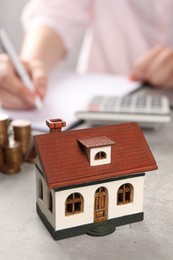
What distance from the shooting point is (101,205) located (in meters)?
0.52

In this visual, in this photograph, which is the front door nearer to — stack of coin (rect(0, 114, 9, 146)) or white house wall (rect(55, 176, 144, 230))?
white house wall (rect(55, 176, 144, 230))

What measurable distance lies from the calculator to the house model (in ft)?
0.97

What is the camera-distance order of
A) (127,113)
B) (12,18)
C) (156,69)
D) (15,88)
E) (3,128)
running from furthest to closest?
(12,18), (156,69), (15,88), (127,113), (3,128)

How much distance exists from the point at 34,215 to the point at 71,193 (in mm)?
92

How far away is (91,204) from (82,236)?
0.13ft

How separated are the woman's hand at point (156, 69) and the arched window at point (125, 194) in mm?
613

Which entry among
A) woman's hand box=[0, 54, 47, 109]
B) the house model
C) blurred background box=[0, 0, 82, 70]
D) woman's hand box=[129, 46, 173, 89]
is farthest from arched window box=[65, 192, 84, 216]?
blurred background box=[0, 0, 82, 70]

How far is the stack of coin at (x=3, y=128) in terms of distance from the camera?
2.16 ft

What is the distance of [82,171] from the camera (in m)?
0.49

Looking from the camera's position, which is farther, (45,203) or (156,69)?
(156,69)

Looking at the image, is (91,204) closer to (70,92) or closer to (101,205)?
(101,205)

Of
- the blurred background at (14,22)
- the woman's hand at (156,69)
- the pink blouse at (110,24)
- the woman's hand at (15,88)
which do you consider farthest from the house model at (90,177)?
the blurred background at (14,22)

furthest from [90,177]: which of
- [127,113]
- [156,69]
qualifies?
[156,69]

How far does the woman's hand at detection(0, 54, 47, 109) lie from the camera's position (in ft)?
3.09
